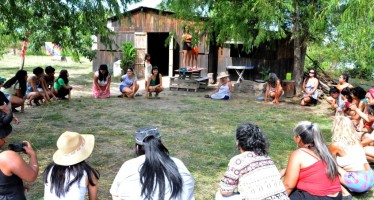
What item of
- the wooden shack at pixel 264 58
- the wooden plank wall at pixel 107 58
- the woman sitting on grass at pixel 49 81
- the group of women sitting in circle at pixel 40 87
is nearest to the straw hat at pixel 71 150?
the group of women sitting in circle at pixel 40 87

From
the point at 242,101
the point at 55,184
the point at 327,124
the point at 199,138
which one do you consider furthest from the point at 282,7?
the point at 55,184

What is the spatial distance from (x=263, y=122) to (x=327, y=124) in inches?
53.5

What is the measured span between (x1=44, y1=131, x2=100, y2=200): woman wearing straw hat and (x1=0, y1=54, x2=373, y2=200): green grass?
126 centimetres

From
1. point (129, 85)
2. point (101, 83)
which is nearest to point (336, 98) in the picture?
point (129, 85)

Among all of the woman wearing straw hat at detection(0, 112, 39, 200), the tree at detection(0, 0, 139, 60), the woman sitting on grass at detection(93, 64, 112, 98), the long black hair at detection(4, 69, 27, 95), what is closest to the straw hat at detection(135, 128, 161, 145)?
the woman wearing straw hat at detection(0, 112, 39, 200)

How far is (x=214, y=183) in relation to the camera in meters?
4.36

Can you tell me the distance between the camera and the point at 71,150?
2.75 metres

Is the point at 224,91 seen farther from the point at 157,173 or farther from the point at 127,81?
the point at 157,173

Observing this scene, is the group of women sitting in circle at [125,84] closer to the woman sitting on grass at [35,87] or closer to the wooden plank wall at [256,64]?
the woman sitting on grass at [35,87]

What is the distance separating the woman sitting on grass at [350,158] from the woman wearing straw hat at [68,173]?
2.50 meters

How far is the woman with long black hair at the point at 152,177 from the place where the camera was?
242cm

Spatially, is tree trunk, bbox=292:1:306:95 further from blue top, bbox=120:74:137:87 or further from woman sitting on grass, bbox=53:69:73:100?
woman sitting on grass, bbox=53:69:73:100

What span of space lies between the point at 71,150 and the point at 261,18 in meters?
8.20

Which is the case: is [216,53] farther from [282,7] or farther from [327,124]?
[327,124]
